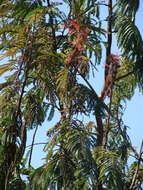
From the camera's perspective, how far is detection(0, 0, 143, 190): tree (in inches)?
113

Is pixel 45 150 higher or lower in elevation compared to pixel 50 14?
lower

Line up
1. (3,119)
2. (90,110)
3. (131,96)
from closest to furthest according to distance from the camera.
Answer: (3,119), (90,110), (131,96)

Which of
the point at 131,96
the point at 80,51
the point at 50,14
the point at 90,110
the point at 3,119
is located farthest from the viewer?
the point at 131,96

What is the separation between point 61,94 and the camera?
307 cm

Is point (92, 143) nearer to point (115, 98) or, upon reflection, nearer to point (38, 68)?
point (38, 68)

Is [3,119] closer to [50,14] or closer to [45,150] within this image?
[45,150]

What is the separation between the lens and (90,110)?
3.58 m

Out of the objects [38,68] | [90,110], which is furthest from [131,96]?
[38,68]

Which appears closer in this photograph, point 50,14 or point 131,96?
point 50,14

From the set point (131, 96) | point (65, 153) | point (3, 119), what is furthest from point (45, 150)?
point (131, 96)

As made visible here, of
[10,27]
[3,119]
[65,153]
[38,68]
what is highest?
[10,27]

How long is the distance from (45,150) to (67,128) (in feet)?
0.59

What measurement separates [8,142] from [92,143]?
0.49m

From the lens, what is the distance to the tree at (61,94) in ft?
9.46
